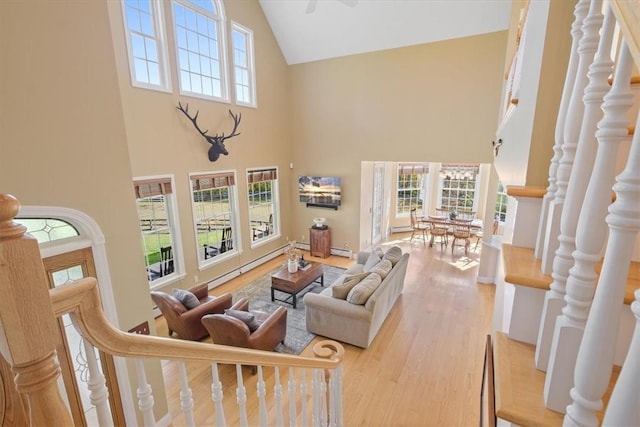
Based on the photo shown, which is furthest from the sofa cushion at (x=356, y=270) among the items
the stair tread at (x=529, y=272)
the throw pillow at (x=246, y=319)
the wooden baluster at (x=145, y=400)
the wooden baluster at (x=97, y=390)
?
the wooden baluster at (x=97, y=390)

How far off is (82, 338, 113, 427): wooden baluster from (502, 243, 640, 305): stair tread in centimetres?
119

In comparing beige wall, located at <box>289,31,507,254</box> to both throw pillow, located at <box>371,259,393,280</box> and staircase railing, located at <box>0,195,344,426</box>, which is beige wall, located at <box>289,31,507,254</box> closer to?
throw pillow, located at <box>371,259,393,280</box>

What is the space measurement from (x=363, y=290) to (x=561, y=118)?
3422mm

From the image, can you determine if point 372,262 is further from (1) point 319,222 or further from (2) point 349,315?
(1) point 319,222

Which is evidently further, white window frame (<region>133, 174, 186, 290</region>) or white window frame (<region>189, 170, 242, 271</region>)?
white window frame (<region>189, 170, 242, 271</region>)

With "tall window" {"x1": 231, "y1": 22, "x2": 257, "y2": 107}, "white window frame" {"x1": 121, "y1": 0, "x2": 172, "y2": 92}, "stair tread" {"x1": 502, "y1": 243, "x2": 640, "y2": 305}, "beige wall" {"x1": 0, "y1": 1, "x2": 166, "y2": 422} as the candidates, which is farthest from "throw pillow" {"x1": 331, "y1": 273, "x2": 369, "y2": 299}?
"tall window" {"x1": 231, "y1": 22, "x2": 257, "y2": 107}

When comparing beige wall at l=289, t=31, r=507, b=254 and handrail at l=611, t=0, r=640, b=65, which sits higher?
beige wall at l=289, t=31, r=507, b=254

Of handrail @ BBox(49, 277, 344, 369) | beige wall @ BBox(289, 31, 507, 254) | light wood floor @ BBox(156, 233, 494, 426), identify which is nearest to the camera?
handrail @ BBox(49, 277, 344, 369)

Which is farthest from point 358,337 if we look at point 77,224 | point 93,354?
point 93,354

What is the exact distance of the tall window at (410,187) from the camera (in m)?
10.1

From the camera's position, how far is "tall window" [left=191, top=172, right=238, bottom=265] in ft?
18.7

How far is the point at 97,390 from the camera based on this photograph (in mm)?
735

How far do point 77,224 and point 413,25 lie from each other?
6.42 meters

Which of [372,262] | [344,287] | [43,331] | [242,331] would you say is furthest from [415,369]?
[43,331]
